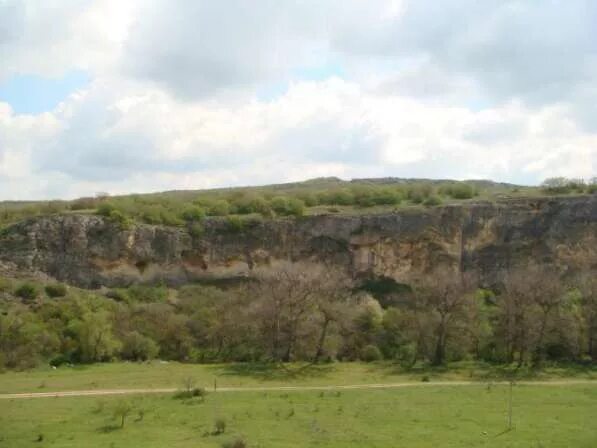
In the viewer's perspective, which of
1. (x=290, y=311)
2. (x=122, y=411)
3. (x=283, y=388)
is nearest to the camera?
(x=122, y=411)

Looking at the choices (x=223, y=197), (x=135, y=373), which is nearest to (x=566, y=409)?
(x=135, y=373)

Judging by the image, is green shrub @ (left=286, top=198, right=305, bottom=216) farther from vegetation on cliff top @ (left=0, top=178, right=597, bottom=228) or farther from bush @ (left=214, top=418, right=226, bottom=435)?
bush @ (left=214, top=418, right=226, bottom=435)

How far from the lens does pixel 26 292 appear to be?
45.5m

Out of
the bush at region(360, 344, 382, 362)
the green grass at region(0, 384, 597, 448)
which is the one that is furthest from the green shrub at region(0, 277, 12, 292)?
the bush at region(360, 344, 382, 362)

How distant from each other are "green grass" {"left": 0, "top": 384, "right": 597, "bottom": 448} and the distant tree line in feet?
32.9

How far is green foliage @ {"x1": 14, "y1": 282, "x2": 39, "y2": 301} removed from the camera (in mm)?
45250

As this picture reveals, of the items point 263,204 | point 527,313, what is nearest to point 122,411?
point 527,313

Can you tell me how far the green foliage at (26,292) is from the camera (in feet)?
148

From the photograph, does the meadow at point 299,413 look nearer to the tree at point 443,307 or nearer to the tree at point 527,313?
the tree at point 443,307

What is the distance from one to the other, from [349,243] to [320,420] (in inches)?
1511

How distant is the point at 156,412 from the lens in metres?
24.0

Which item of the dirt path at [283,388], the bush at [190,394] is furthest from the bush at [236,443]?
the dirt path at [283,388]

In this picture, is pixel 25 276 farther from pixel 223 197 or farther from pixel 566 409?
pixel 566 409

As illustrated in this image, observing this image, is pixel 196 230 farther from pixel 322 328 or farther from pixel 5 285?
pixel 322 328
